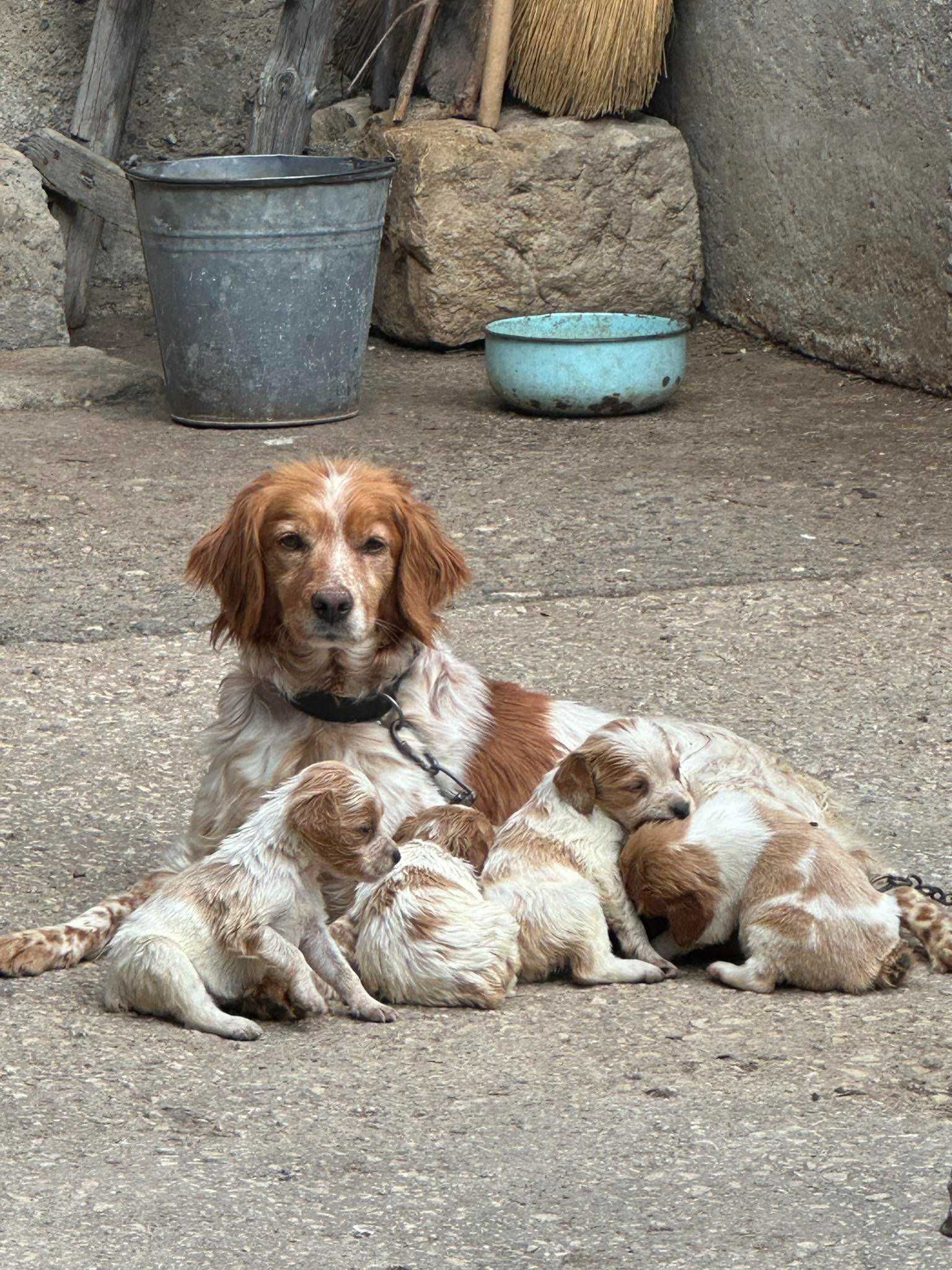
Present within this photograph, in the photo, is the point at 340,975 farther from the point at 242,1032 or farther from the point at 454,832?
the point at 454,832

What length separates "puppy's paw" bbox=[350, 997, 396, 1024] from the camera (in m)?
3.09

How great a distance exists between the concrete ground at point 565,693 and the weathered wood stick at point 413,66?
155cm

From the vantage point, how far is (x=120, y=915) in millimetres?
3465

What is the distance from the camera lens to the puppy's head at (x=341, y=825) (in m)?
3.00

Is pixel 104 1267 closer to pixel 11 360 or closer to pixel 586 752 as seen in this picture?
pixel 586 752

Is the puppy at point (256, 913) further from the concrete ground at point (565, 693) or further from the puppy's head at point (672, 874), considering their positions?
the puppy's head at point (672, 874)

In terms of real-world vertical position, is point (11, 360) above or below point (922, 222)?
below

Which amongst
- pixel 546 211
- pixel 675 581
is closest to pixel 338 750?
pixel 675 581

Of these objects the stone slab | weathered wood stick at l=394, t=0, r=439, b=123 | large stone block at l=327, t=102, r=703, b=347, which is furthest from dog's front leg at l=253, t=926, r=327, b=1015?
weathered wood stick at l=394, t=0, r=439, b=123

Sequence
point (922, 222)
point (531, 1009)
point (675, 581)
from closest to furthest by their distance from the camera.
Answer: point (531, 1009) < point (675, 581) < point (922, 222)

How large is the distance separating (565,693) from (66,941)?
185 cm

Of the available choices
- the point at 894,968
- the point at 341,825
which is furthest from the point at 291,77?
the point at 894,968

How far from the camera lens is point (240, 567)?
341cm

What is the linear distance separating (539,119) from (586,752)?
6.36 meters
